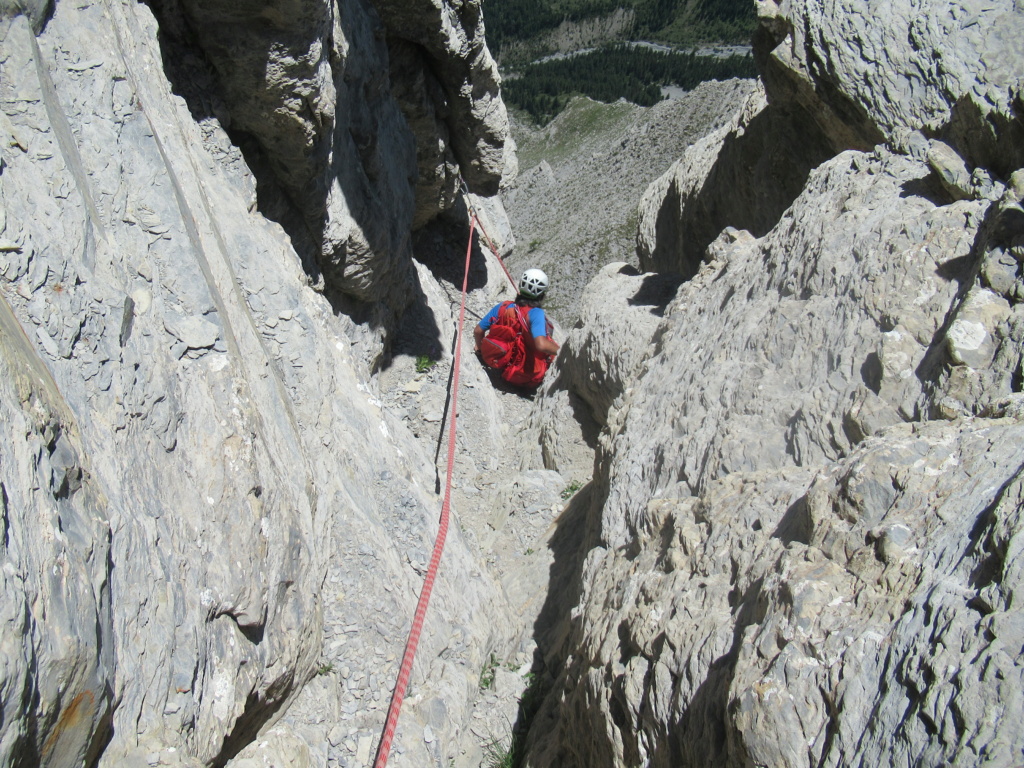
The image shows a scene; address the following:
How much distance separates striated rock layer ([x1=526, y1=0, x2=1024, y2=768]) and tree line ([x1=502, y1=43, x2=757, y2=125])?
152ft

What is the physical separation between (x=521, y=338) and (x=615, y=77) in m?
51.9

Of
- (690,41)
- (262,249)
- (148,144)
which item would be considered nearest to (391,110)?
(262,249)

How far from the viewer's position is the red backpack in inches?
443

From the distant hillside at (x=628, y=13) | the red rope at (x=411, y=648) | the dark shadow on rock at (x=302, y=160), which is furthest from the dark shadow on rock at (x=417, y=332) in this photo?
the distant hillside at (x=628, y=13)

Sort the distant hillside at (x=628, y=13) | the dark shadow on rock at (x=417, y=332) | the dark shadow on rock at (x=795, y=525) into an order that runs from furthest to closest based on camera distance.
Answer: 1. the distant hillside at (x=628, y=13)
2. the dark shadow on rock at (x=417, y=332)
3. the dark shadow on rock at (x=795, y=525)

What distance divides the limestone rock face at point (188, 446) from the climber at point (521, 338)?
431 cm

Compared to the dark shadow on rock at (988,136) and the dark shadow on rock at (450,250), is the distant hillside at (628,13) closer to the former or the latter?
the dark shadow on rock at (450,250)

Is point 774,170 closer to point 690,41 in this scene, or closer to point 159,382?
point 159,382

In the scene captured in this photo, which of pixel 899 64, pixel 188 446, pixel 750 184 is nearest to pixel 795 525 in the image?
pixel 188 446

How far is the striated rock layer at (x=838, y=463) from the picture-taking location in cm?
272

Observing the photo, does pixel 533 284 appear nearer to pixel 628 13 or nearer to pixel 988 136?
pixel 988 136

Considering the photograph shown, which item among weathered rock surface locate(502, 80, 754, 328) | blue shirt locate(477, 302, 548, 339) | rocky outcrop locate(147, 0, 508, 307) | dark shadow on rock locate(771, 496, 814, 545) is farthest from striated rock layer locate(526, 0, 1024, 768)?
weathered rock surface locate(502, 80, 754, 328)

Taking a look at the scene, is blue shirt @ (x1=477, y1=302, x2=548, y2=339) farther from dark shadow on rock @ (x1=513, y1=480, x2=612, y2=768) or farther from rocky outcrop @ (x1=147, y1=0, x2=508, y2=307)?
dark shadow on rock @ (x1=513, y1=480, x2=612, y2=768)

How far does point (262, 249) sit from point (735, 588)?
4569 mm
